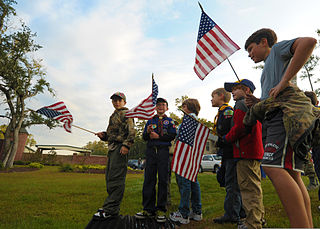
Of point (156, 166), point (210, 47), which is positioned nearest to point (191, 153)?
point (156, 166)

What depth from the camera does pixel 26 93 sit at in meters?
23.6

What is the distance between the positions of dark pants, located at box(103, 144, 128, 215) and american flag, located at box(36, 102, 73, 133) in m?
1.58

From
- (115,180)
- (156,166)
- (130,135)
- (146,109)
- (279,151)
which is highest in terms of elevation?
(146,109)

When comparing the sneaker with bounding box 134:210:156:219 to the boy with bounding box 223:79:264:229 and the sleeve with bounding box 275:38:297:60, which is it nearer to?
the boy with bounding box 223:79:264:229

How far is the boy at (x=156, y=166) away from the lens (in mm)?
3588

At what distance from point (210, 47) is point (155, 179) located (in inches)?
97.8

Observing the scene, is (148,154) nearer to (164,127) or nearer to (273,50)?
(164,127)

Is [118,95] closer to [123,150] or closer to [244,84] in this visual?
[123,150]

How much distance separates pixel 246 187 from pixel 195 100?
229 centimetres

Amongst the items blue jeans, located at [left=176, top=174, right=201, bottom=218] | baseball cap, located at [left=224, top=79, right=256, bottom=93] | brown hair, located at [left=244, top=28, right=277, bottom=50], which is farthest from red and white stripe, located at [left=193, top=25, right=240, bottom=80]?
blue jeans, located at [left=176, top=174, right=201, bottom=218]

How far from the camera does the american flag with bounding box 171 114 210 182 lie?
11.6 feet

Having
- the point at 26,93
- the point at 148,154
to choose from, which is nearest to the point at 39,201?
the point at 148,154

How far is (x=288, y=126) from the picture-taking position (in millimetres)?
1651

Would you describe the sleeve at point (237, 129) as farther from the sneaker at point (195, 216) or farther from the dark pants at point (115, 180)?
the dark pants at point (115, 180)
